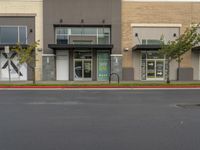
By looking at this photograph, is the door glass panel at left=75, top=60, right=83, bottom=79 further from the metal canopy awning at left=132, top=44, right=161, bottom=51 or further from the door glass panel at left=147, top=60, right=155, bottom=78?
the door glass panel at left=147, top=60, right=155, bottom=78

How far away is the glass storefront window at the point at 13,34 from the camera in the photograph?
3125 centimetres

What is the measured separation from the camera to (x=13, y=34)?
31406 millimetres

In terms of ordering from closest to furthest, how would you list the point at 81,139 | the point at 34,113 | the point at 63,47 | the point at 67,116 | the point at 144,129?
the point at 81,139
the point at 144,129
the point at 67,116
the point at 34,113
the point at 63,47

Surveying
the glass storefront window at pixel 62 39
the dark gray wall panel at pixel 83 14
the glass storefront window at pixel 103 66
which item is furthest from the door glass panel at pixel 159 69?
the glass storefront window at pixel 62 39

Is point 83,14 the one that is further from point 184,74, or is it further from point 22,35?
point 184,74

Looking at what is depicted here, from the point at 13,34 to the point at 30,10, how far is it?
9.47 feet

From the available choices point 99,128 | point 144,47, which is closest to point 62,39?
point 144,47

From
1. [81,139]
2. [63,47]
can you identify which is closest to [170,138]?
[81,139]

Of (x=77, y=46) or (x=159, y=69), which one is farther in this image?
(x=159, y=69)

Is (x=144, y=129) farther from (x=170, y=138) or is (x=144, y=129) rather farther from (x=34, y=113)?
(x=34, y=113)

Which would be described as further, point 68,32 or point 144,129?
point 68,32

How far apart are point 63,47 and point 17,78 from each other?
19.1 feet

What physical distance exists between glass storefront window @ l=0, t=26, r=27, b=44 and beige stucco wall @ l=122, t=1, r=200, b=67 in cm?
978

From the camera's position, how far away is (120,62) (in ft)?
103
